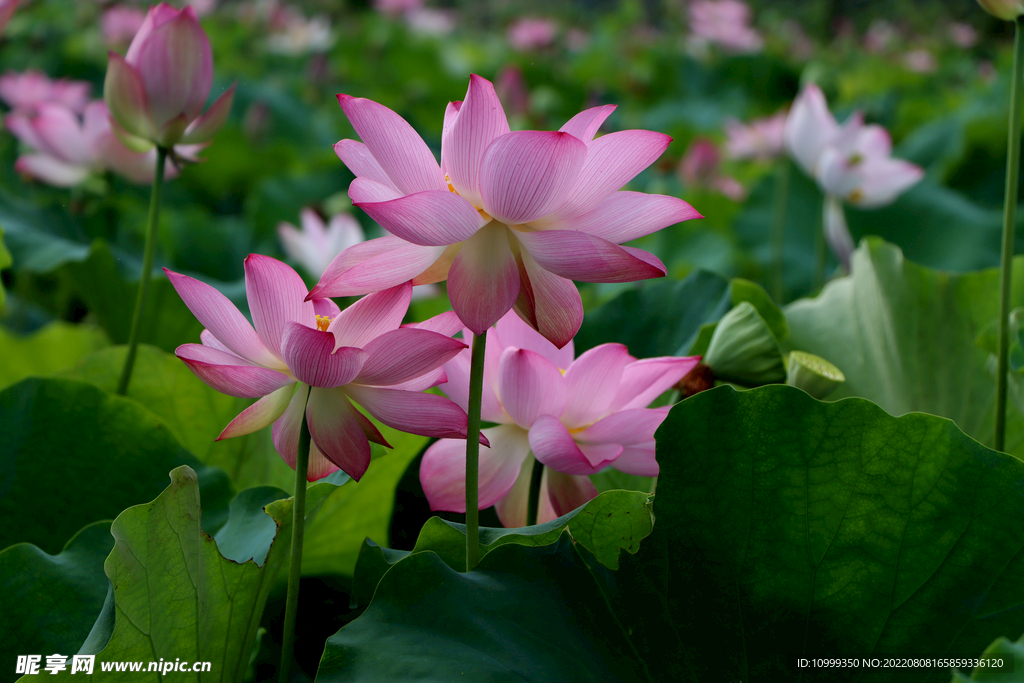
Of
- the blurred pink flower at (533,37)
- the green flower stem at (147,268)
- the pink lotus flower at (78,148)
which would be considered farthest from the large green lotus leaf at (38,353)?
the blurred pink flower at (533,37)

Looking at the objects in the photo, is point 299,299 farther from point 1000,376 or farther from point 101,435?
point 1000,376

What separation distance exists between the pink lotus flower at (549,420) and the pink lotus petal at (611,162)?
0.10 m

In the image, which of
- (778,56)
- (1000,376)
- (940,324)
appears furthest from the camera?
(778,56)

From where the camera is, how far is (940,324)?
724mm

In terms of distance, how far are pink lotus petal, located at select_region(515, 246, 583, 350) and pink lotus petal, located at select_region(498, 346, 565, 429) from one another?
0.05m

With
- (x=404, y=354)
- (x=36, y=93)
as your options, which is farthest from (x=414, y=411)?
(x=36, y=93)

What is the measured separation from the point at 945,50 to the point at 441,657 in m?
5.94

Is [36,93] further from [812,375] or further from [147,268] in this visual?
[812,375]

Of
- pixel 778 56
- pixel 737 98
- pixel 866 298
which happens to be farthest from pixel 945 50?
pixel 866 298

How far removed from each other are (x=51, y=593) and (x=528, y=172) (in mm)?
399

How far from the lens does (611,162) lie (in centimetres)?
39

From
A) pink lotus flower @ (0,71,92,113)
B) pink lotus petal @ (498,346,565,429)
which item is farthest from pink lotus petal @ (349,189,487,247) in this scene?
pink lotus flower @ (0,71,92,113)

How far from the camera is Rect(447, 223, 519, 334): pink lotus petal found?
38 cm

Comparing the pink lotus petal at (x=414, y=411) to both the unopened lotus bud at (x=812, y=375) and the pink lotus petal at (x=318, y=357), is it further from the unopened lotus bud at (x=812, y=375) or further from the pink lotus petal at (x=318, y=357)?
the unopened lotus bud at (x=812, y=375)
